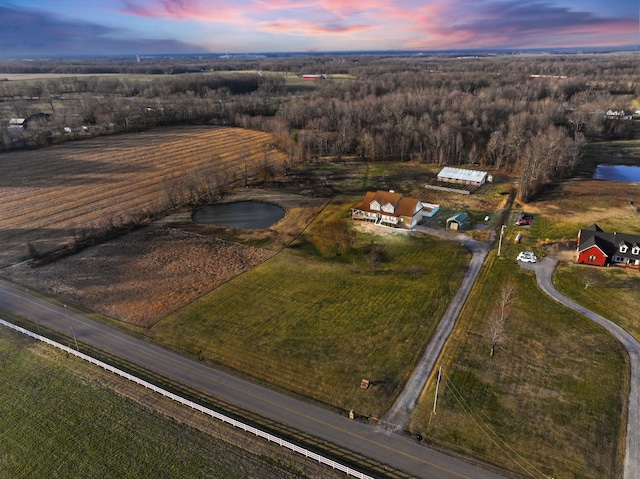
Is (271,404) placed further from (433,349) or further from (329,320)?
(433,349)

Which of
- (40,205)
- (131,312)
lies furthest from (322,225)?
(40,205)

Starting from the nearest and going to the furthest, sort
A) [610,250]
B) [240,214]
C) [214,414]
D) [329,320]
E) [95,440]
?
[95,440]
[214,414]
[329,320]
[610,250]
[240,214]

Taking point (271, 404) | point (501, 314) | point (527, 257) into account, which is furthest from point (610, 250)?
point (271, 404)

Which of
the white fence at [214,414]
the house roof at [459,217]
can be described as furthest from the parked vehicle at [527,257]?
the white fence at [214,414]

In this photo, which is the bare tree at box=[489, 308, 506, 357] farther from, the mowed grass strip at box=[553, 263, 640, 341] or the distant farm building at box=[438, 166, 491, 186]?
the distant farm building at box=[438, 166, 491, 186]

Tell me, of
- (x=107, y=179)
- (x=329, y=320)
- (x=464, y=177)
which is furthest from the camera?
(x=107, y=179)

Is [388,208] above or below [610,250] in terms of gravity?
above

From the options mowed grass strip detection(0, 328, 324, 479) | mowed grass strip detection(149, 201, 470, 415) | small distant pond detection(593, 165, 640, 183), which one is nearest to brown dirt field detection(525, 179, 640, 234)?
small distant pond detection(593, 165, 640, 183)
